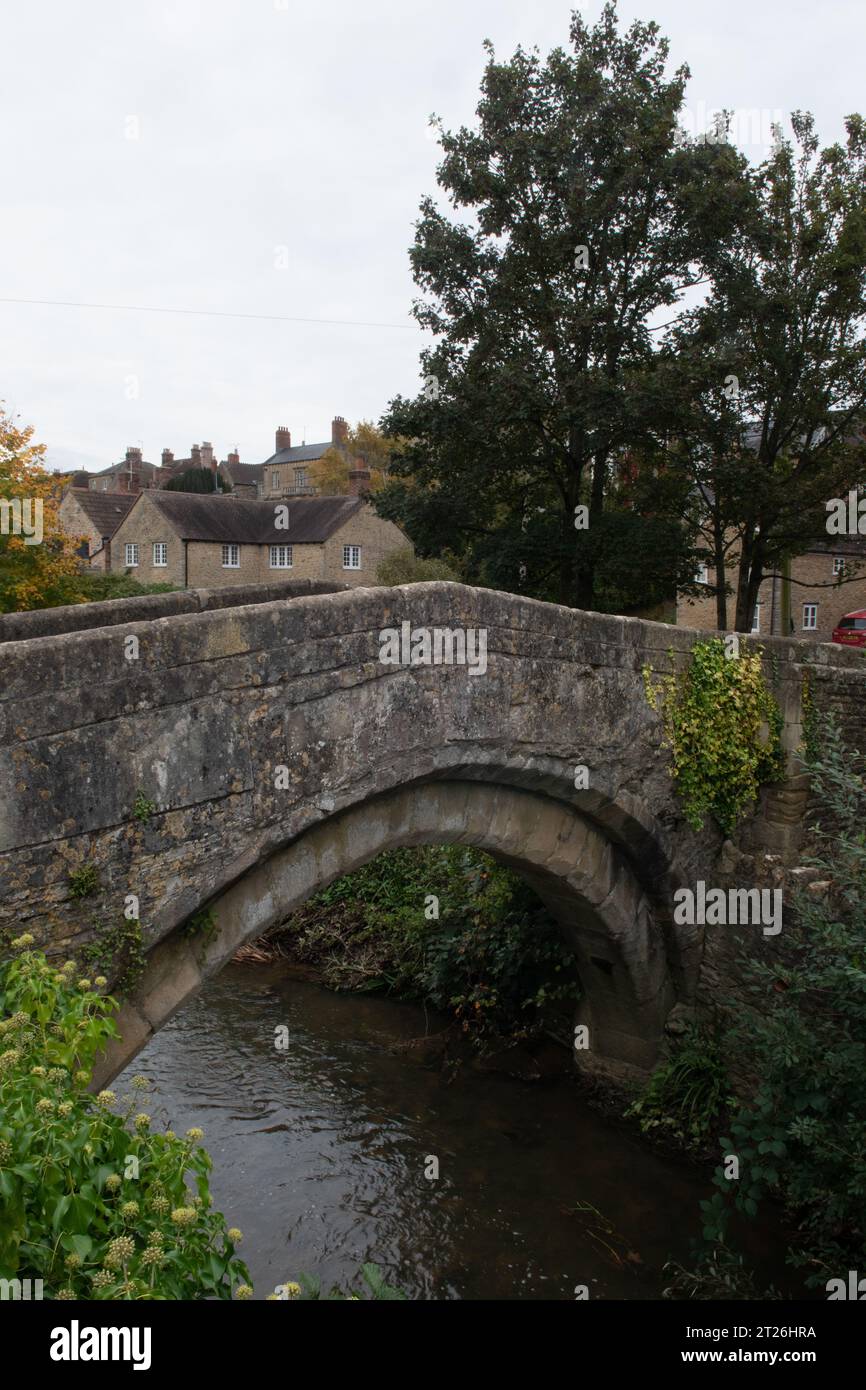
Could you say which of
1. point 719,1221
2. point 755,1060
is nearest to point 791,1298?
point 719,1221

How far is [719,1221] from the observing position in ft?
19.2

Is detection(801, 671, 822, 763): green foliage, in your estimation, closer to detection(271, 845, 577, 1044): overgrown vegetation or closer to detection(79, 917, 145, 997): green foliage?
detection(271, 845, 577, 1044): overgrown vegetation

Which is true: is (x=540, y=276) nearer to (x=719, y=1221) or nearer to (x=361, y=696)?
(x=361, y=696)

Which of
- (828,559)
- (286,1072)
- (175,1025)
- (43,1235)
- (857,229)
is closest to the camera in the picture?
(43,1235)

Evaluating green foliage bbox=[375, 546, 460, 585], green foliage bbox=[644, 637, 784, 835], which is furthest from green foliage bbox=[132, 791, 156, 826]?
green foliage bbox=[375, 546, 460, 585]

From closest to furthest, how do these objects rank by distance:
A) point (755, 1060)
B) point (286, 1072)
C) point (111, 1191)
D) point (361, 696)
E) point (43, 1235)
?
point (43, 1235)
point (111, 1191)
point (361, 696)
point (755, 1060)
point (286, 1072)

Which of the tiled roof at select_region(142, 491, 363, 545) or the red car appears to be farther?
the tiled roof at select_region(142, 491, 363, 545)

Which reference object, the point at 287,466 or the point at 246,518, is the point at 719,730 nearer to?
the point at 246,518

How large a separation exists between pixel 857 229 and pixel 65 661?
16046 mm

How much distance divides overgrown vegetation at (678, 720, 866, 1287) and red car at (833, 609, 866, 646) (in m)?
20.9

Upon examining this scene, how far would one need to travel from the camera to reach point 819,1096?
5512 millimetres

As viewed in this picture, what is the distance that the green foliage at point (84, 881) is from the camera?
157 inches

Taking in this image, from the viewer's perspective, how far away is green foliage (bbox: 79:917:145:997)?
13.4 ft

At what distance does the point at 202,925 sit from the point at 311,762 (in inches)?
35.2
